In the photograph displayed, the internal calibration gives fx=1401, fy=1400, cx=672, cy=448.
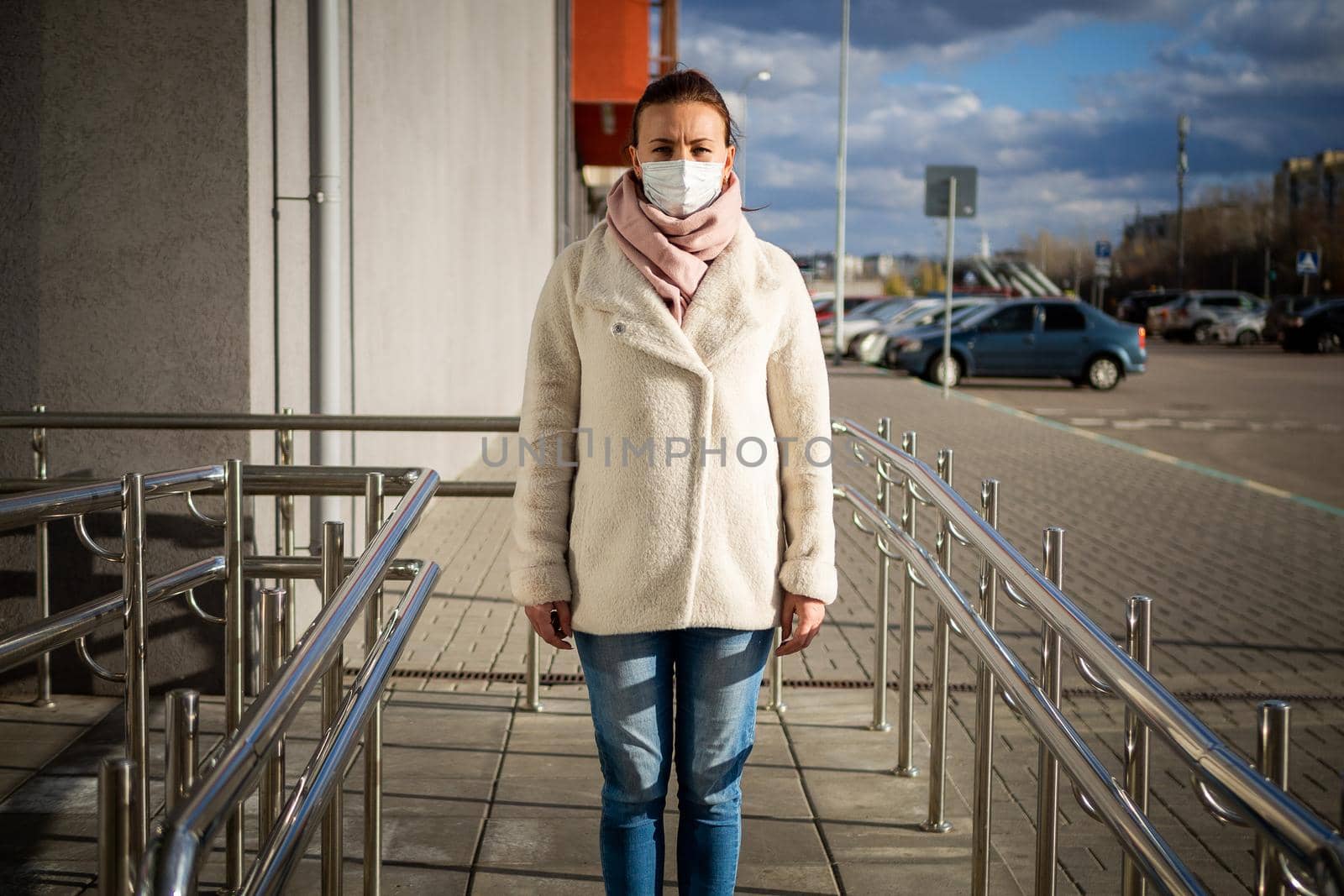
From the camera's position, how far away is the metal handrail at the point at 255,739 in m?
1.34

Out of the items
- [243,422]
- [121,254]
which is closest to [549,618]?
[243,422]

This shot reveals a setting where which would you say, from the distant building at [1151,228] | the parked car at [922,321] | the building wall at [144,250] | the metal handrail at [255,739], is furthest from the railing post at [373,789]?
the distant building at [1151,228]

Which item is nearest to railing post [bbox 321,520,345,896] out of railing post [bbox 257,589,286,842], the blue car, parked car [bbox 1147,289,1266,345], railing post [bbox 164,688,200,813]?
railing post [bbox 257,589,286,842]

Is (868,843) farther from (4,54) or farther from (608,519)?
(4,54)

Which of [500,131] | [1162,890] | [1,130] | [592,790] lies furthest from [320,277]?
[500,131]

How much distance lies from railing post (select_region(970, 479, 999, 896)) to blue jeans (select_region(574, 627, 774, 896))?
80 cm

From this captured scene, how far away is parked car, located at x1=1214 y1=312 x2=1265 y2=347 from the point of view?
4281 centimetres

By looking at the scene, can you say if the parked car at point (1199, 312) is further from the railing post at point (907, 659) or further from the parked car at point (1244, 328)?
the railing post at point (907, 659)

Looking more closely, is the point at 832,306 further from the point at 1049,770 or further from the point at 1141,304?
the point at 1049,770

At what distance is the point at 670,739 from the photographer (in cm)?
263

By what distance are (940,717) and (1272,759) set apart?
2020mm

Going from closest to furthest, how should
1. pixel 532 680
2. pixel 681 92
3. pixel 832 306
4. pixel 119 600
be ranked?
pixel 681 92 < pixel 119 600 < pixel 532 680 < pixel 832 306

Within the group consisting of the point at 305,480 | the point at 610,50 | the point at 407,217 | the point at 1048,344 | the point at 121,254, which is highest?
the point at 610,50

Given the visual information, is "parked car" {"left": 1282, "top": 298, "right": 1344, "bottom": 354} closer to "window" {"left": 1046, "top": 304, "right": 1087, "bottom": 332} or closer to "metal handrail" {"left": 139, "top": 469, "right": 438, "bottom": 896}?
"window" {"left": 1046, "top": 304, "right": 1087, "bottom": 332}
